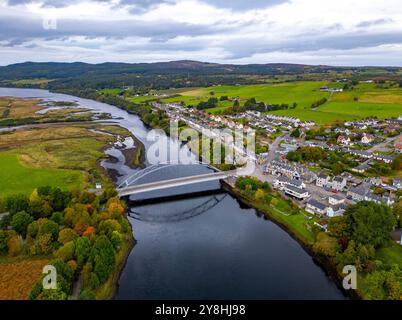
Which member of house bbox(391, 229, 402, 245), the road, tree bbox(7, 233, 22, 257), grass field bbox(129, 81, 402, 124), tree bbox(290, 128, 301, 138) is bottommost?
house bbox(391, 229, 402, 245)

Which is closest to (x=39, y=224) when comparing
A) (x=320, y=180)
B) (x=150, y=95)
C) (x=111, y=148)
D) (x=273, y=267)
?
(x=273, y=267)

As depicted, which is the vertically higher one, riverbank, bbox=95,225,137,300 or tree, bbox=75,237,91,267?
tree, bbox=75,237,91,267

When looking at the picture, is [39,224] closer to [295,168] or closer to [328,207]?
[328,207]

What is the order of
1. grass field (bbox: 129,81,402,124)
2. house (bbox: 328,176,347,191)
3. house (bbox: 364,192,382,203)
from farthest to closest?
grass field (bbox: 129,81,402,124), house (bbox: 328,176,347,191), house (bbox: 364,192,382,203)

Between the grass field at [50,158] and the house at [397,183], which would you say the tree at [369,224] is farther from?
the grass field at [50,158]

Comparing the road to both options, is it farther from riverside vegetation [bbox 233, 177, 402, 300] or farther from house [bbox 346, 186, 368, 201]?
riverside vegetation [bbox 233, 177, 402, 300]

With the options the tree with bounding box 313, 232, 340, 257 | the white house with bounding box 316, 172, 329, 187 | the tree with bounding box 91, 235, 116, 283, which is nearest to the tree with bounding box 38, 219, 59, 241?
the tree with bounding box 91, 235, 116, 283

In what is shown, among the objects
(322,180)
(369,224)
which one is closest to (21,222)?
(369,224)
